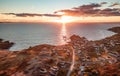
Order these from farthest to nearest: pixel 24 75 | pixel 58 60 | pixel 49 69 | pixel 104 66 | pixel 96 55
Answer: pixel 96 55, pixel 58 60, pixel 104 66, pixel 49 69, pixel 24 75

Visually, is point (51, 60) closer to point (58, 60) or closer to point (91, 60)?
point (58, 60)

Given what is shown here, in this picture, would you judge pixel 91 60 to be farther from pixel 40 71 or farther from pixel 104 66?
pixel 40 71

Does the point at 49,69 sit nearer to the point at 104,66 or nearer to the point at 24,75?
the point at 24,75

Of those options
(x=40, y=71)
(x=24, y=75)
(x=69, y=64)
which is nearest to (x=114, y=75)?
(x=69, y=64)

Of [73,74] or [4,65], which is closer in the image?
[73,74]

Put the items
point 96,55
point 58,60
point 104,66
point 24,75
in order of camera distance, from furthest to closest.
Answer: point 96,55, point 58,60, point 104,66, point 24,75

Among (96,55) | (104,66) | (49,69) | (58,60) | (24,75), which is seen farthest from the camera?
(96,55)

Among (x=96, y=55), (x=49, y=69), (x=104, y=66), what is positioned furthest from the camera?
(x=96, y=55)

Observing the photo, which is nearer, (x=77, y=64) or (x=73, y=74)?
(x=73, y=74)

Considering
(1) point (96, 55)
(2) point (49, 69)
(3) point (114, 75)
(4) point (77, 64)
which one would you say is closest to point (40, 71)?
(2) point (49, 69)
